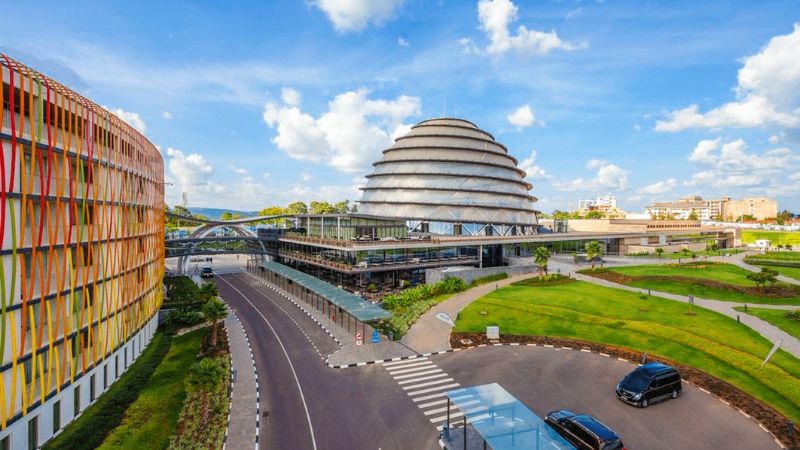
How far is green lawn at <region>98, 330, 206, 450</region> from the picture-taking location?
2016 centimetres

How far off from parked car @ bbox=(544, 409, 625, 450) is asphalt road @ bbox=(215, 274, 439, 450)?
6745 mm

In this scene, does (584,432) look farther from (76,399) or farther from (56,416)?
→ (76,399)

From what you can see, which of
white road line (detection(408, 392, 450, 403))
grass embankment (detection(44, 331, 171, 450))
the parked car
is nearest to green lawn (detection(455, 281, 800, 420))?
the parked car

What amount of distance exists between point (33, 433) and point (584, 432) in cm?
2878

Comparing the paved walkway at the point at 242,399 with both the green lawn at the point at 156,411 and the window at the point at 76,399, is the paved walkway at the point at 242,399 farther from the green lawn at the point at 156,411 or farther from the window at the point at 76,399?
the window at the point at 76,399

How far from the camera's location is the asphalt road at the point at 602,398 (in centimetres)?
1952

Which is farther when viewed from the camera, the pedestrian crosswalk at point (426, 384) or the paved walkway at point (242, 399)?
the pedestrian crosswalk at point (426, 384)

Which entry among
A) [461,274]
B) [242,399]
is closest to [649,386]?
[242,399]

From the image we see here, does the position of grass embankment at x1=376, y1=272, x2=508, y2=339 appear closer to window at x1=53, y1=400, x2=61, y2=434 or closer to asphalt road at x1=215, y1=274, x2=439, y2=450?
asphalt road at x1=215, y1=274, x2=439, y2=450

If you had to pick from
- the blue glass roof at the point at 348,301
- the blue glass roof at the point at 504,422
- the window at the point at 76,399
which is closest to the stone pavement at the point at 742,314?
the blue glass roof at the point at 504,422

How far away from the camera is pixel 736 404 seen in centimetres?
2278

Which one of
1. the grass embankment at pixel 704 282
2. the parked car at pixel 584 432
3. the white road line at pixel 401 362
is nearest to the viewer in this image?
the parked car at pixel 584 432

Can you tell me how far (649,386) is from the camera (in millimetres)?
22844

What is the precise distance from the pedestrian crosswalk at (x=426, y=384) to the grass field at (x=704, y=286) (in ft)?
134
